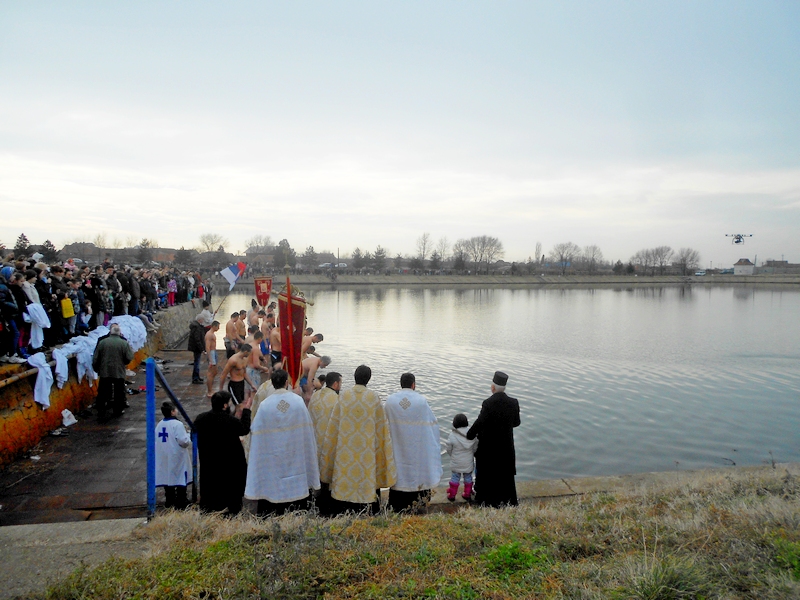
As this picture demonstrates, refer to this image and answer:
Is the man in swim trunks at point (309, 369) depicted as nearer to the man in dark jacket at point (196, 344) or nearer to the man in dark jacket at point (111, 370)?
the man in dark jacket at point (111, 370)

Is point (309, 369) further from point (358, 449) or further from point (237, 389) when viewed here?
point (358, 449)

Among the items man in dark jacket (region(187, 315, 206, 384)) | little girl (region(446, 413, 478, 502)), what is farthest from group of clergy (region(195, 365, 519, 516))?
man in dark jacket (region(187, 315, 206, 384))

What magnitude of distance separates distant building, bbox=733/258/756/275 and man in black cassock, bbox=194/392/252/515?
6441 inches

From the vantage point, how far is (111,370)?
1017cm

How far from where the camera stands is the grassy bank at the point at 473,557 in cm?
368

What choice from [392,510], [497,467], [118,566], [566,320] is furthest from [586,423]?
[566,320]

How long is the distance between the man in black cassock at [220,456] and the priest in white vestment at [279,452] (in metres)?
0.23

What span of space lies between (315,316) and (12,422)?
1177 inches

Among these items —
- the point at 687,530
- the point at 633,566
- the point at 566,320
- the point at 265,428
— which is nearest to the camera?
the point at 633,566

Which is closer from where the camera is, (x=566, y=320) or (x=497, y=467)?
(x=497, y=467)

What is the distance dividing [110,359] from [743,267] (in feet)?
539

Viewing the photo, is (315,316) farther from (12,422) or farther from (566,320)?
(12,422)

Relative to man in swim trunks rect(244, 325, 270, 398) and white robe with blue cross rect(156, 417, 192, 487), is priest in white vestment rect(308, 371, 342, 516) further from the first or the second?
man in swim trunks rect(244, 325, 270, 398)

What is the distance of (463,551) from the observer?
175 inches
